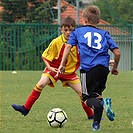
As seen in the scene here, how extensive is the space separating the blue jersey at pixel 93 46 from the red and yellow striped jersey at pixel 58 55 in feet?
4.50

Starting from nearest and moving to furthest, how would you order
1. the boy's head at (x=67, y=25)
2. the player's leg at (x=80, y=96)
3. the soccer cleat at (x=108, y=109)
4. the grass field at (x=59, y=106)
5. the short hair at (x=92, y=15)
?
the soccer cleat at (x=108, y=109), the short hair at (x=92, y=15), the grass field at (x=59, y=106), the boy's head at (x=67, y=25), the player's leg at (x=80, y=96)

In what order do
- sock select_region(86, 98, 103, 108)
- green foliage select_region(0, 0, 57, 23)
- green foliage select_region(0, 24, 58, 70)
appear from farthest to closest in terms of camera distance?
green foliage select_region(0, 0, 57, 23) < green foliage select_region(0, 24, 58, 70) < sock select_region(86, 98, 103, 108)

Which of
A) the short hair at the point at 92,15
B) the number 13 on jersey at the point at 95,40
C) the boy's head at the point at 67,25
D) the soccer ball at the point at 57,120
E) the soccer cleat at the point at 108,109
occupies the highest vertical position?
the short hair at the point at 92,15

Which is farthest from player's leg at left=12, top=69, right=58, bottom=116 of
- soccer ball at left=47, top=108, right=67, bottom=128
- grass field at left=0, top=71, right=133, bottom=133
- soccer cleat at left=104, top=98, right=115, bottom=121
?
soccer cleat at left=104, top=98, right=115, bottom=121

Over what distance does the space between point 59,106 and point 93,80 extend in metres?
2.82

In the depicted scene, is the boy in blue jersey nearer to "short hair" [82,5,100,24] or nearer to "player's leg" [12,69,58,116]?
"short hair" [82,5,100,24]

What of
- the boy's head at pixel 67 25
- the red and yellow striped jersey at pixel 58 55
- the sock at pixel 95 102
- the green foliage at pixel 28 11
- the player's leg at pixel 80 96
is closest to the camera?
the sock at pixel 95 102

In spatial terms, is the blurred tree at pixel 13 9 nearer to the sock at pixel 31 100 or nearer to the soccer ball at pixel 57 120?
the sock at pixel 31 100

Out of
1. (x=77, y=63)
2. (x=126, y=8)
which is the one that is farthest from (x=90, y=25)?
(x=126, y=8)

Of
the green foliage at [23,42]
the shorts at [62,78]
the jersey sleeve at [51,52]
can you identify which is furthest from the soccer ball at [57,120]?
the green foliage at [23,42]

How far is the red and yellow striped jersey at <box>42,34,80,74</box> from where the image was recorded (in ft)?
25.6

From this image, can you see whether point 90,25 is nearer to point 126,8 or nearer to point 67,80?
point 67,80

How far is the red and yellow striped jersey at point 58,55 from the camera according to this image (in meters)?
7.80

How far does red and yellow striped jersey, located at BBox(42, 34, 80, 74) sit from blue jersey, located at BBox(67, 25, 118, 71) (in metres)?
1.37
